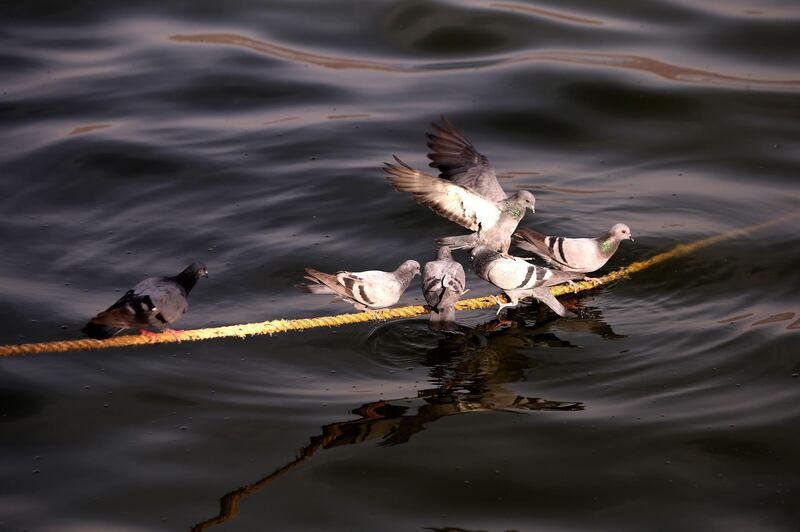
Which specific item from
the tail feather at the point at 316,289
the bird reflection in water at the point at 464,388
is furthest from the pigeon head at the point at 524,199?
the tail feather at the point at 316,289

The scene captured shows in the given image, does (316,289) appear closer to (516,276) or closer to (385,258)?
(516,276)

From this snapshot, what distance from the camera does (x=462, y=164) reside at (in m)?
8.91

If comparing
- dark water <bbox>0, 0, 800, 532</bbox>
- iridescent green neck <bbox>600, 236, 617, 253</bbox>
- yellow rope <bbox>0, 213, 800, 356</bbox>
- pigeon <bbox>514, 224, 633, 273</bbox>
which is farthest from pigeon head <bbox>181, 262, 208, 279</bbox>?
iridescent green neck <bbox>600, 236, 617, 253</bbox>

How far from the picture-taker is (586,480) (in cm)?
652

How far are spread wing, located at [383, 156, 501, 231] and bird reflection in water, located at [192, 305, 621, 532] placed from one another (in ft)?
2.66

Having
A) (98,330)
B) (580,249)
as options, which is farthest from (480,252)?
(98,330)

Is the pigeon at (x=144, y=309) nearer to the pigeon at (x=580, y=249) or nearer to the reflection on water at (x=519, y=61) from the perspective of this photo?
the pigeon at (x=580, y=249)

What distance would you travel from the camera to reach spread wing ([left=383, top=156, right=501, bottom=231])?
25.4 feet

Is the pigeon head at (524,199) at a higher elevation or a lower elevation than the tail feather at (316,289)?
higher

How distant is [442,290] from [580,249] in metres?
1.45

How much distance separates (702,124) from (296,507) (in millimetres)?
7454

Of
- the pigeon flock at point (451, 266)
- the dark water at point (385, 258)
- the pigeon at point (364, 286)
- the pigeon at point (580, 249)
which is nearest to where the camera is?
the dark water at point (385, 258)

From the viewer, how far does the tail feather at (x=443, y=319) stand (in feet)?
24.7

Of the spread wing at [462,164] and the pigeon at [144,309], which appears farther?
the spread wing at [462,164]
